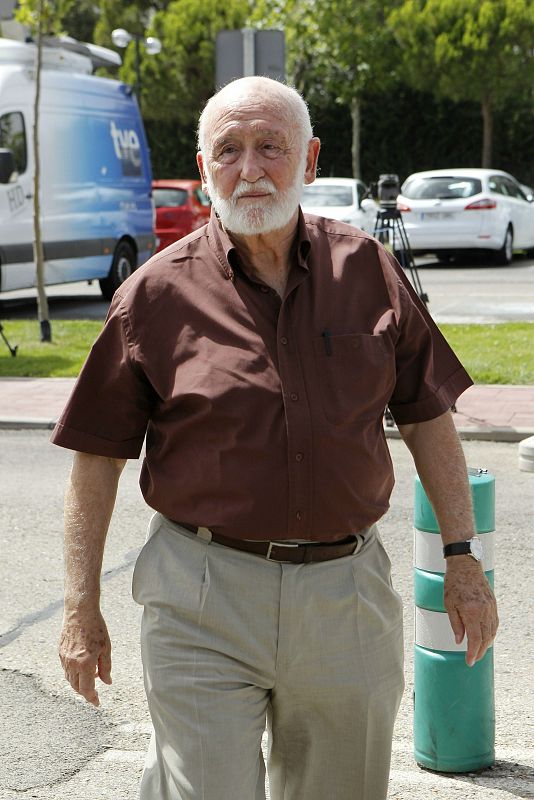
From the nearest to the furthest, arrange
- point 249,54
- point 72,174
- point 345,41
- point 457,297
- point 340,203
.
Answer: point 249,54 → point 72,174 → point 457,297 → point 340,203 → point 345,41

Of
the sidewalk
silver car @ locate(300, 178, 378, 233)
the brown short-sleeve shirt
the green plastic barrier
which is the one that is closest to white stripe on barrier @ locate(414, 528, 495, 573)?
the green plastic barrier

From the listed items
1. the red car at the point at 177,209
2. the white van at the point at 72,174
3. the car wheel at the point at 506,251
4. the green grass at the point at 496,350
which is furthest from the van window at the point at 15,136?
the car wheel at the point at 506,251

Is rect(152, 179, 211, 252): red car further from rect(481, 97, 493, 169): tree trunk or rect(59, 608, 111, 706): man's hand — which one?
rect(59, 608, 111, 706): man's hand

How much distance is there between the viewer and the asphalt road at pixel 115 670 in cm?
400

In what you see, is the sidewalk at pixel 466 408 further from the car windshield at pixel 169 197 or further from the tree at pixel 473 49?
the tree at pixel 473 49

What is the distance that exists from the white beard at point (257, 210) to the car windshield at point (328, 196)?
2051 cm

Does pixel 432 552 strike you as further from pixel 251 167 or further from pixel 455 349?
pixel 455 349

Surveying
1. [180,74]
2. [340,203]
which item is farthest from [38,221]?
[180,74]

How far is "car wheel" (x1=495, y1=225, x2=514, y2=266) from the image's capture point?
23391mm

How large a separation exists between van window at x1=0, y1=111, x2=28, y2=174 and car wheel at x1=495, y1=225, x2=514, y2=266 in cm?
964

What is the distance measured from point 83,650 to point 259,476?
0.54 metres

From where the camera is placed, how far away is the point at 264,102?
111 inches

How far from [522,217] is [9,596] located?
19.2 m

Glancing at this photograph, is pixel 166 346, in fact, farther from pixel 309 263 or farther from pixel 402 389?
pixel 402 389
